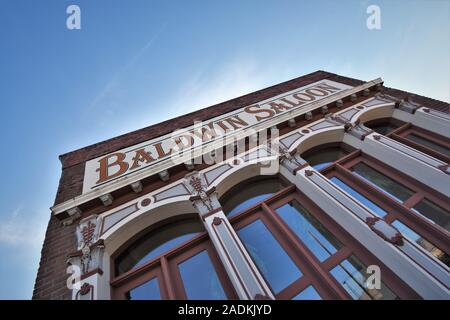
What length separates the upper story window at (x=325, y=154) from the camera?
6.11m

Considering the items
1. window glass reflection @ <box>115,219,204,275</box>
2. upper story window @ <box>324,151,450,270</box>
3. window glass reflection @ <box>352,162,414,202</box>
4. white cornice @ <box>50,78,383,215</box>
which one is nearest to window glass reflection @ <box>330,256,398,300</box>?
upper story window @ <box>324,151,450,270</box>

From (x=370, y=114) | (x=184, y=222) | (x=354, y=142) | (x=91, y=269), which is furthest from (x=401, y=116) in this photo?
(x=91, y=269)

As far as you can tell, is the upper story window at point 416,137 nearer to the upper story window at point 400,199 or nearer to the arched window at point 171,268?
the upper story window at point 400,199

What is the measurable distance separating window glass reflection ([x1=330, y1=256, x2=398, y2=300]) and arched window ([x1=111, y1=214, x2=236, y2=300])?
1.60 m

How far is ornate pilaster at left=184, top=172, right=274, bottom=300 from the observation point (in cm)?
323

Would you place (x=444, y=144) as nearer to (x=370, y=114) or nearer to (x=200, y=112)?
(x=370, y=114)

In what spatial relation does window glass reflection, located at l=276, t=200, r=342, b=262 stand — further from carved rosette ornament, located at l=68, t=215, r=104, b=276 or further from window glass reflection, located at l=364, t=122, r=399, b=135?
window glass reflection, located at l=364, t=122, r=399, b=135

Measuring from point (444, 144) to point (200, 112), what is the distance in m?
6.67

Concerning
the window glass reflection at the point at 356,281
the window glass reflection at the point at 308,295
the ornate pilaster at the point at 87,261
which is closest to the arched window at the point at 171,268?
the ornate pilaster at the point at 87,261

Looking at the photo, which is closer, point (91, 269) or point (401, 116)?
point (91, 269)

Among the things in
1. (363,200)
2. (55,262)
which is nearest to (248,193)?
(363,200)
